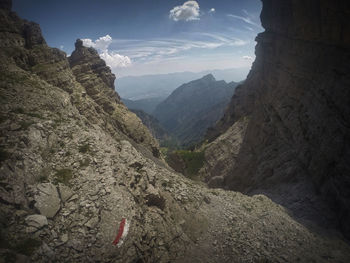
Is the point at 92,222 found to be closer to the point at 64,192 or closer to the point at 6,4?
the point at 64,192

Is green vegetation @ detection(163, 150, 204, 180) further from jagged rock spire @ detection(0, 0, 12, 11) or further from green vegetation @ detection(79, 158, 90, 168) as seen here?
jagged rock spire @ detection(0, 0, 12, 11)

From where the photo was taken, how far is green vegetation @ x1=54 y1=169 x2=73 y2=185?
497 inches

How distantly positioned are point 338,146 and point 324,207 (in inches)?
330

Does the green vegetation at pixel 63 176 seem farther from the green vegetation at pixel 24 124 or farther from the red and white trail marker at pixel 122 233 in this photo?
the red and white trail marker at pixel 122 233

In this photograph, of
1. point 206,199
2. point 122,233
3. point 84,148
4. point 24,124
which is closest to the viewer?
point 122,233

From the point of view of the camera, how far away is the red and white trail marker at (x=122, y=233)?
1094 centimetres

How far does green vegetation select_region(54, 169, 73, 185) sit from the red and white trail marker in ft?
16.0

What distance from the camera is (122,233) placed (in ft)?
37.3

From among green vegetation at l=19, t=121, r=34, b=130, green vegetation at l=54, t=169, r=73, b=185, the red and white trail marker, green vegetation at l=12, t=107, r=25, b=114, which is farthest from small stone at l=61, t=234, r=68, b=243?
green vegetation at l=12, t=107, r=25, b=114

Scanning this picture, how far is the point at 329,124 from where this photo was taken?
26.2 m

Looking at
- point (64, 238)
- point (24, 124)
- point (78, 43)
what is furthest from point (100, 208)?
point (78, 43)

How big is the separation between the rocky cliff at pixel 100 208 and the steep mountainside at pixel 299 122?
7.02 metres

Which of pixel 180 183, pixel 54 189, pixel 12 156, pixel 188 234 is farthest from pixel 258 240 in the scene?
pixel 12 156

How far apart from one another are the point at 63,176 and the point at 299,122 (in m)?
36.9
